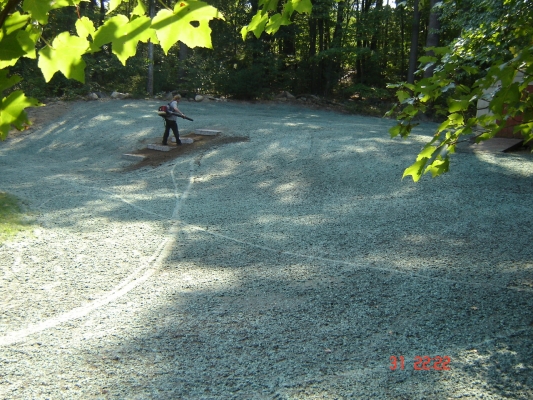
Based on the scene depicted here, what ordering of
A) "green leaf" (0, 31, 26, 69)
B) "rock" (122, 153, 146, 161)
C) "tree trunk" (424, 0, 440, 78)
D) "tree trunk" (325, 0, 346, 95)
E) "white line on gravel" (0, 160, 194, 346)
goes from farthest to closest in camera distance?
1. "tree trunk" (325, 0, 346, 95)
2. "tree trunk" (424, 0, 440, 78)
3. "rock" (122, 153, 146, 161)
4. "white line on gravel" (0, 160, 194, 346)
5. "green leaf" (0, 31, 26, 69)

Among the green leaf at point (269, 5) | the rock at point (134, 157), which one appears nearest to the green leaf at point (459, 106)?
the green leaf at point (269, 5)

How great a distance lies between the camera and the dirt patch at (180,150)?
37.3 ft

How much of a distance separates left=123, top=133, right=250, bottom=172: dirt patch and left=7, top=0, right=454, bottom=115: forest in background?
919 cm

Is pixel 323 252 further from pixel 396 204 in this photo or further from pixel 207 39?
pixel 207 39

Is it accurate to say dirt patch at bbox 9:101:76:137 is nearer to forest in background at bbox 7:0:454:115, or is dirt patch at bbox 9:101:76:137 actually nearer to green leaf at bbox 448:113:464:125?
forest in background at bbox 7:0:454:115

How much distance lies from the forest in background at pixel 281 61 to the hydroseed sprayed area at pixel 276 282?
11.9 meters

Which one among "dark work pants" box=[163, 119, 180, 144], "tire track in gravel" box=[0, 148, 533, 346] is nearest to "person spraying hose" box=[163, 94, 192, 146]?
"dark work pants" box=[163, 119, 180, 144]

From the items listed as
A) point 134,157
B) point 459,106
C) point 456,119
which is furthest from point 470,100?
point 134,157

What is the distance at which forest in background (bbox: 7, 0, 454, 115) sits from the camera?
20.9 meters

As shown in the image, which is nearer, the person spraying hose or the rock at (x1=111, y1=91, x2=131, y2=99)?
the person spraying hose

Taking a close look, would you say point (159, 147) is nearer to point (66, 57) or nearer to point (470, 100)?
point (470, 100)

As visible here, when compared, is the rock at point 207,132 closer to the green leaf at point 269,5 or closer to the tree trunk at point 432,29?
the tree trunk at point 432,29

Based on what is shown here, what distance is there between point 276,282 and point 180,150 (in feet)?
25.1

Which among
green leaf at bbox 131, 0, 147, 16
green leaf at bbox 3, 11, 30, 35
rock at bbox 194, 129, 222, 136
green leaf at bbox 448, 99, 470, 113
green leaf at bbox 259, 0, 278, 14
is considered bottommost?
rock at bbox 194, 129, 222, 136
